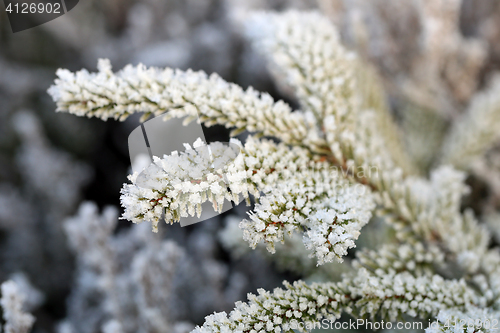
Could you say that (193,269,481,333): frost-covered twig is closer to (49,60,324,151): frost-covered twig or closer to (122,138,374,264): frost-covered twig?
(122,138,374,264): frost-covered twig

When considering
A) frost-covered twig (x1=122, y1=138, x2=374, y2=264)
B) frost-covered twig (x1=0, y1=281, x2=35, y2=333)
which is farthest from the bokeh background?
frost-covered twig (x1=122, y1=138, x2=374, y2=264)

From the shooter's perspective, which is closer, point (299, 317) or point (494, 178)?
point (299, 317)

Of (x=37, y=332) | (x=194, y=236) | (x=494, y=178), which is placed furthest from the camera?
(x=194, y=236)

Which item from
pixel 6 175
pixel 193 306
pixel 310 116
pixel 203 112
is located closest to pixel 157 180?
pixel 203 112

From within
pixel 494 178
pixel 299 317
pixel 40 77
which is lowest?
pixel 299 317

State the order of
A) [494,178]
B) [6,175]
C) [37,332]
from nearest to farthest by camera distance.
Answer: [494,178], [37,332], [6,175]

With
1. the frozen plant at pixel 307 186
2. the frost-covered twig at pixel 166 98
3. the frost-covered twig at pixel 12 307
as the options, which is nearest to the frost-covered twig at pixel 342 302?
the frozen plant at pixel 307 186

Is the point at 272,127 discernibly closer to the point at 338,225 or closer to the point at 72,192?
the point at 338,225

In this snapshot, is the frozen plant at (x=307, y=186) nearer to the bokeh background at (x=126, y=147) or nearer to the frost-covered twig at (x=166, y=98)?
the frost-covered twig at (x=166, y=98)
